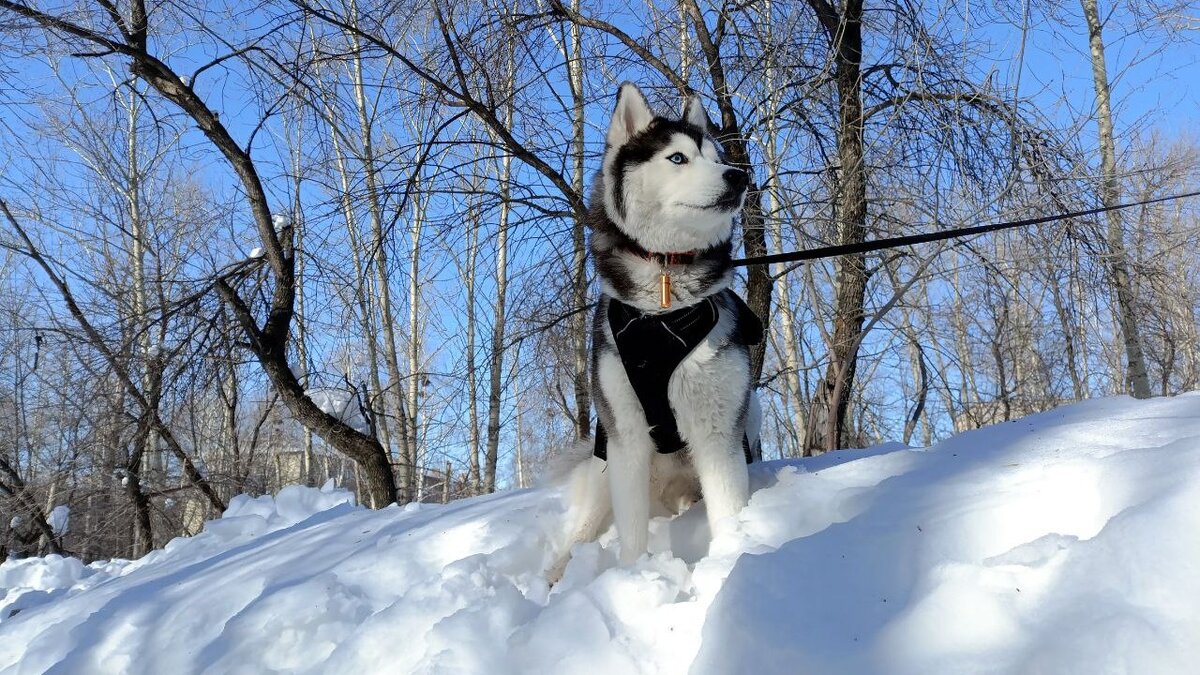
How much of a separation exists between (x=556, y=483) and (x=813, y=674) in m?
2.25

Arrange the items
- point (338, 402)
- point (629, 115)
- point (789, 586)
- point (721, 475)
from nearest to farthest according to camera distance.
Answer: point (789, 586) → point (721, 475) → point (629, 115) → point (338, 402)

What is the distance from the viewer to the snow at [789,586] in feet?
4.75

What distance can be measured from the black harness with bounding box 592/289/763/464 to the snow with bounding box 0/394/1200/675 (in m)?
0.45

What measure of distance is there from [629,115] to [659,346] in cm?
103

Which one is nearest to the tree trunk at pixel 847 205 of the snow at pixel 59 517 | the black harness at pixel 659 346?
the black harness at pixel 659 346

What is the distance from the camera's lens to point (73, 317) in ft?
31.5

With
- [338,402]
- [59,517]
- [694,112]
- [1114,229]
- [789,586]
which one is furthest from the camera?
[59,517]

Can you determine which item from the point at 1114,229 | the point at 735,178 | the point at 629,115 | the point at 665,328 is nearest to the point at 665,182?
the point at 735,178

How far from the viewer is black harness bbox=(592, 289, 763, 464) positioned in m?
2.71

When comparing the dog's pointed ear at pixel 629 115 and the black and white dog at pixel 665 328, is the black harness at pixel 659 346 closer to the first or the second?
the black and white dog at pixel 665 328

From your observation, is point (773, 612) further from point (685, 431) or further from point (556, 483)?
point (556, 483)

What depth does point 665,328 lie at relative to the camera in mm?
2748

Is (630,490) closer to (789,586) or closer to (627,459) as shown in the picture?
(627,459)

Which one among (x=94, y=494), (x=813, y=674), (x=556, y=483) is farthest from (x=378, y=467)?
(x=813, y=674)
